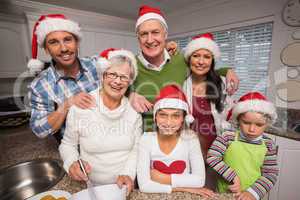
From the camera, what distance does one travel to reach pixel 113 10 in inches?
104

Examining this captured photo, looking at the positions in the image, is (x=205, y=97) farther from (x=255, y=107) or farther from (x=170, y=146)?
(x=170, y=146)

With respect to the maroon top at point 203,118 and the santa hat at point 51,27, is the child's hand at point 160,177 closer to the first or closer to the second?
the maroon top at point 203,118

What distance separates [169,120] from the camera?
0.79 m

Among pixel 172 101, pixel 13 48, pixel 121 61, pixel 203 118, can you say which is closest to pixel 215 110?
pixel 203 118

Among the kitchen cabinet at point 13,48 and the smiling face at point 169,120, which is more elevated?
the kitchen cabinet at point 13,48

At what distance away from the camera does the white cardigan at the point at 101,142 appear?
2.50 feet

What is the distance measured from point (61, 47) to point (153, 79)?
21.4 inches

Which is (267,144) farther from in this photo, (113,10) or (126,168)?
(113,10)

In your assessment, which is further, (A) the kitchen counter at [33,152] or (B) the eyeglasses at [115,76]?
(B) the eyeglasses at [115,76]

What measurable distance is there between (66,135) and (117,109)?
0.27 metres

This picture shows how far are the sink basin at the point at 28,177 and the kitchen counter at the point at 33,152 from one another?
44 millimetres

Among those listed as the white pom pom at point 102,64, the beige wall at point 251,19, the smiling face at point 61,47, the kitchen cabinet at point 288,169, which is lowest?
the kitchen cabinet at point 288,169

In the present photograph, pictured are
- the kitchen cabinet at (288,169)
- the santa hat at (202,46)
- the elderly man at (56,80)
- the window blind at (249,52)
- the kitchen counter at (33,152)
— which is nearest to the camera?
the kitchen counter at (33,152)

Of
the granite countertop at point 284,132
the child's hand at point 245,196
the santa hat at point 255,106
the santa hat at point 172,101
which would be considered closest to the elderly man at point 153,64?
the santa hat at point 172,101
